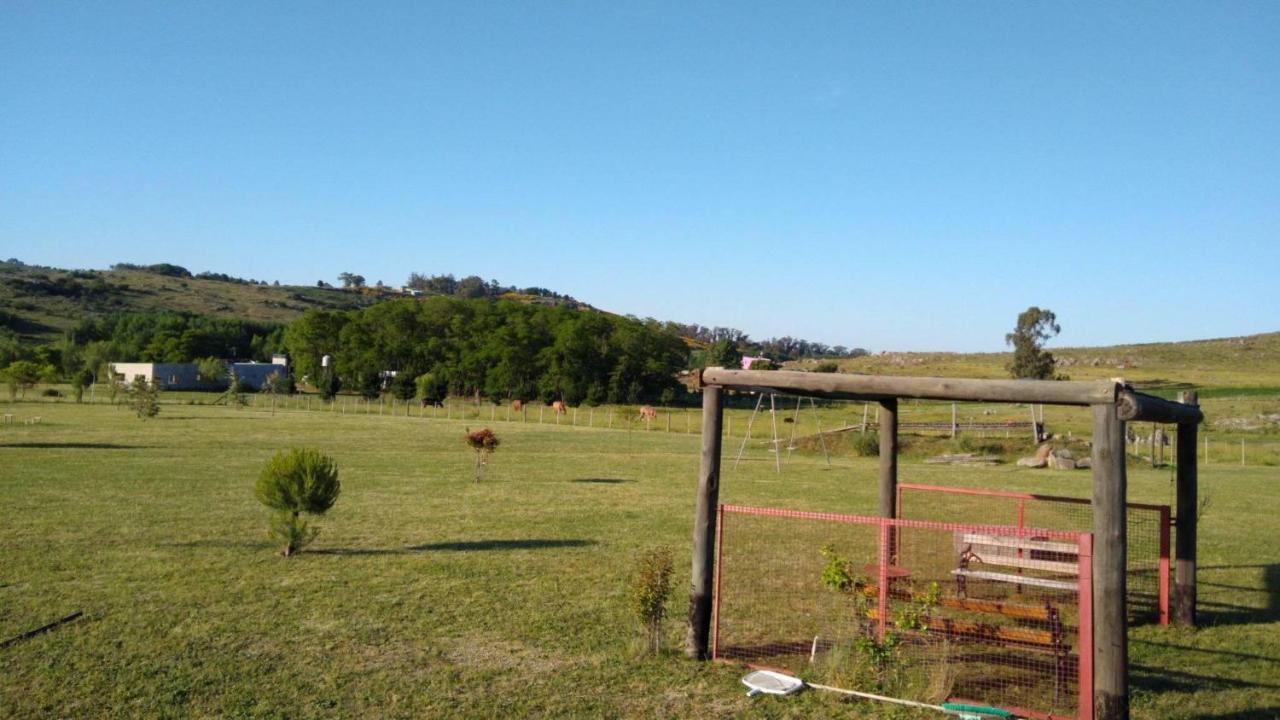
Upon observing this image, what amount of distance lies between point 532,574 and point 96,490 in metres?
11.3

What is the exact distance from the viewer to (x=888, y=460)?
1020 centimetres

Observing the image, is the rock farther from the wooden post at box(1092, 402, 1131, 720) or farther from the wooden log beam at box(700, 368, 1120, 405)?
the wooden post at box(1092, 402, 1131, 720)

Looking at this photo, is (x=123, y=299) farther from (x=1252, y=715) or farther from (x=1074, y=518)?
(x=1252, y=715)

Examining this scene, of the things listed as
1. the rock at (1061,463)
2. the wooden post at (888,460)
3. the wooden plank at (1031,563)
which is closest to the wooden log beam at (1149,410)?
the wooden plank at (1031,563)

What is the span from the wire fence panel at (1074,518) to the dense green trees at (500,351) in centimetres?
5902

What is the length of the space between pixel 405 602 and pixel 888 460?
5473 millimetres

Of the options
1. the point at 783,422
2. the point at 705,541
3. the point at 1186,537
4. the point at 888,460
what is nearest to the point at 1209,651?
the point at 1186,537

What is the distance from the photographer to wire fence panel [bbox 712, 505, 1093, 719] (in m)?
6.61

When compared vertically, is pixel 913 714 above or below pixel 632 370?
below

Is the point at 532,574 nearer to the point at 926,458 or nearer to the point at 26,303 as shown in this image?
the point at 926,458

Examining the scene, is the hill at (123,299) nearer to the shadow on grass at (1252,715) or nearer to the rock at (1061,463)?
the rock at (1061,463)

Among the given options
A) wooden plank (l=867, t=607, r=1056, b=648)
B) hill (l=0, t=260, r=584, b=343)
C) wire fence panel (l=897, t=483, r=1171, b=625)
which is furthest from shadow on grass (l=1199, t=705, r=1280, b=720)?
hill (l=0, t=260, r=584, b=343)

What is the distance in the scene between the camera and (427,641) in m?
7.93

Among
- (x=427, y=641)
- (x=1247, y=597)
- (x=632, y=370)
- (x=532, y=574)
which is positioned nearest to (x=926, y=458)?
(x=1247, y=597)
